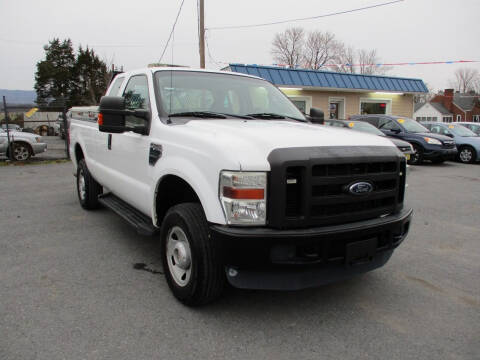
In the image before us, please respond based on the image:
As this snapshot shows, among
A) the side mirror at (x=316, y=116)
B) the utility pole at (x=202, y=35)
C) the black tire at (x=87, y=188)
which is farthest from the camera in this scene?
the utility pole at (x=202, y=35)

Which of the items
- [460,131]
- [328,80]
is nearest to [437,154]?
[460,131]

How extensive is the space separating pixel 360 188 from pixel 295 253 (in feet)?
2.25

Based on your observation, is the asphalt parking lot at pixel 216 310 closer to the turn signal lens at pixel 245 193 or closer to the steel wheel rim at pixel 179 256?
the steel wheel rim at pixel 179 256

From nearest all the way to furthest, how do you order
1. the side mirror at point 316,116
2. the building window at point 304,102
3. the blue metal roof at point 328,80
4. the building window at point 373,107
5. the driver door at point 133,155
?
the driver door at point 133,155 → the side mirror at point 316,116 → the blue metal roof at point 328,80 → the building window at point 304,102 → the building window at point 373,107

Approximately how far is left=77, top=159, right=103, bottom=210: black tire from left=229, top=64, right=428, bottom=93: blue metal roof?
11.5 meters

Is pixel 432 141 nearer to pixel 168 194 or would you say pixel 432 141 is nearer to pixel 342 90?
pixel 342 90

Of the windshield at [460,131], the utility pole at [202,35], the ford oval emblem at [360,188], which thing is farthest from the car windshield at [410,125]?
the ford oval emblem at [360,188]

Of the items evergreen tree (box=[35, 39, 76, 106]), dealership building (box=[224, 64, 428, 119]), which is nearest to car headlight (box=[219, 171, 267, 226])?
dealership building (box=[224, 64, 428, 119])

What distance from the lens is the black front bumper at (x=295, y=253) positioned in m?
2.51

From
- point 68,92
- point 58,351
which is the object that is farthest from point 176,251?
point 68,92

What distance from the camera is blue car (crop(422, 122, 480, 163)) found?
13742 mm

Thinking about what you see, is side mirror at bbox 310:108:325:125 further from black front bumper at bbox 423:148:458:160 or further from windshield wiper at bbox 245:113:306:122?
black front bumper at bbox 423:148:458:160

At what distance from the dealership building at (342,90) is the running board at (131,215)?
511 inches

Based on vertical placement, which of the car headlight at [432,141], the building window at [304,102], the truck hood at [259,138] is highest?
the building window at [304,102]
